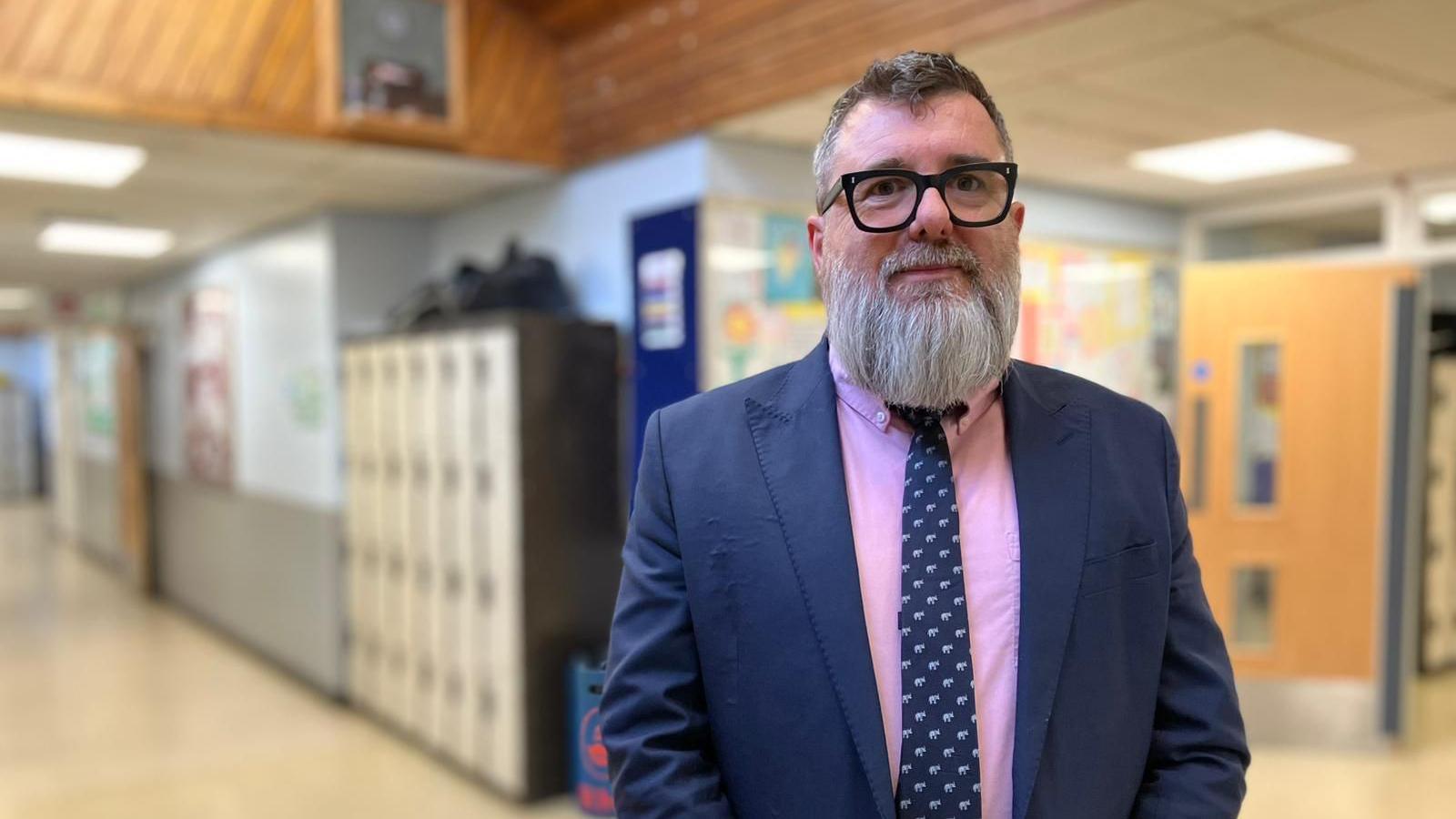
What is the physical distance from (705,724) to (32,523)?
14553 millimetres

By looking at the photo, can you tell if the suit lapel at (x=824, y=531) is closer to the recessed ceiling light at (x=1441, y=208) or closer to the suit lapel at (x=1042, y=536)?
the suit lapel at (x=1042, y=536)

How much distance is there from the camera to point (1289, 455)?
14.9 feet

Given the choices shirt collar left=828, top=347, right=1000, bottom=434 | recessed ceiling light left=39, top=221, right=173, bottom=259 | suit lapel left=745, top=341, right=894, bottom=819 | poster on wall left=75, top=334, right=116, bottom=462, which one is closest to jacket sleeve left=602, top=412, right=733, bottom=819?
suit lapel left=745, top=341, right=894, bottom=819

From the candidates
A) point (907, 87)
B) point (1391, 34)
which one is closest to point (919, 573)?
point (907, 87)

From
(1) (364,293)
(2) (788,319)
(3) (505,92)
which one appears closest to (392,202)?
(1) (364,293)

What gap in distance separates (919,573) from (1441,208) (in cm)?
417

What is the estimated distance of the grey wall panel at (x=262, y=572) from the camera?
5.53 meters

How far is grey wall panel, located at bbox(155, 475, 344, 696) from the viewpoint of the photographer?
5.53 m

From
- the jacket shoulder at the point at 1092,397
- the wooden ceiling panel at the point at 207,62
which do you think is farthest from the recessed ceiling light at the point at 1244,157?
the jacket shoulder at the point at 1092,397

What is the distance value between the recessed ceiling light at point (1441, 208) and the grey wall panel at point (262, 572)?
539 centimetres

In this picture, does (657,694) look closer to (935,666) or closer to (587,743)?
(935,666)

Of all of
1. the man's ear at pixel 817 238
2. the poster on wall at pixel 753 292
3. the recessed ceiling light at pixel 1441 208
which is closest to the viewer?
the man's ear at pixel 817 238

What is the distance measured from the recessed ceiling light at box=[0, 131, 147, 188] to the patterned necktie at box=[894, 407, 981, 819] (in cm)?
377

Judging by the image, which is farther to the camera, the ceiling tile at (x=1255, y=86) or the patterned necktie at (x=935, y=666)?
the ceiling tile at (x=1255, y=86)
